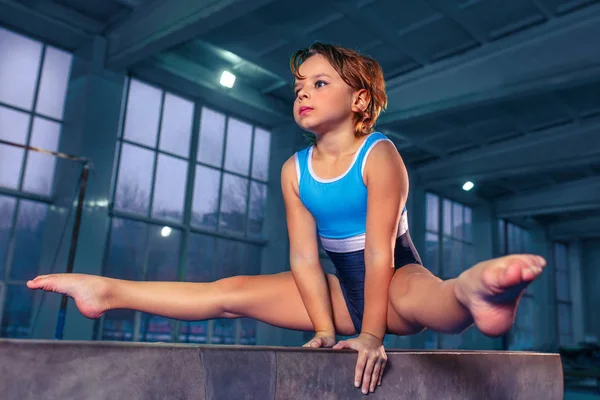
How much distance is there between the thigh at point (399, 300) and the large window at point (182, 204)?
237 inches

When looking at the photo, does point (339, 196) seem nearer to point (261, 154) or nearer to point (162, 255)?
point (162, 255)

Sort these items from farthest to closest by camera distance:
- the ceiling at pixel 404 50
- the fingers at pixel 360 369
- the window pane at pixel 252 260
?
the window pane at pixel 252 260
the ceiling at pixel 404 50
the fingers at pixel 360 369

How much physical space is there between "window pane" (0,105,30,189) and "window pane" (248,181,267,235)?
3.78m

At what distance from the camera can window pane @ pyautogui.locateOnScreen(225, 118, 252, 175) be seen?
8867 millimetres

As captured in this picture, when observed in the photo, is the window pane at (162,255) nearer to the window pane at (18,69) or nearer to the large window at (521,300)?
the window pane at (18,69)

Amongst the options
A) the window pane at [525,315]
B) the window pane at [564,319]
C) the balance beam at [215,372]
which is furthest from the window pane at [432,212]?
the balance beam at [215,372]

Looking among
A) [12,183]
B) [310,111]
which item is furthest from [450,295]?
[12,183]

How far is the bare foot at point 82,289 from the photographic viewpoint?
1626 millimetres

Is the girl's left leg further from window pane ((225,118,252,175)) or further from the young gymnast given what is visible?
window pane ((225,118,252,175))

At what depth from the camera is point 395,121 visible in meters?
8.38

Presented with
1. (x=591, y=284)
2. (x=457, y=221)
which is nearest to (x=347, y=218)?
(x=457, y=221)

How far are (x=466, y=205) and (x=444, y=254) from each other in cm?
195

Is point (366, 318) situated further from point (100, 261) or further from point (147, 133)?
point (147, 133)

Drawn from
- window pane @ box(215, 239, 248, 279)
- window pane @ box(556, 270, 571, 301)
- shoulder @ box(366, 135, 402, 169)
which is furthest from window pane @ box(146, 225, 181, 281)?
window pane @ box(556, 270, 571, 301)
